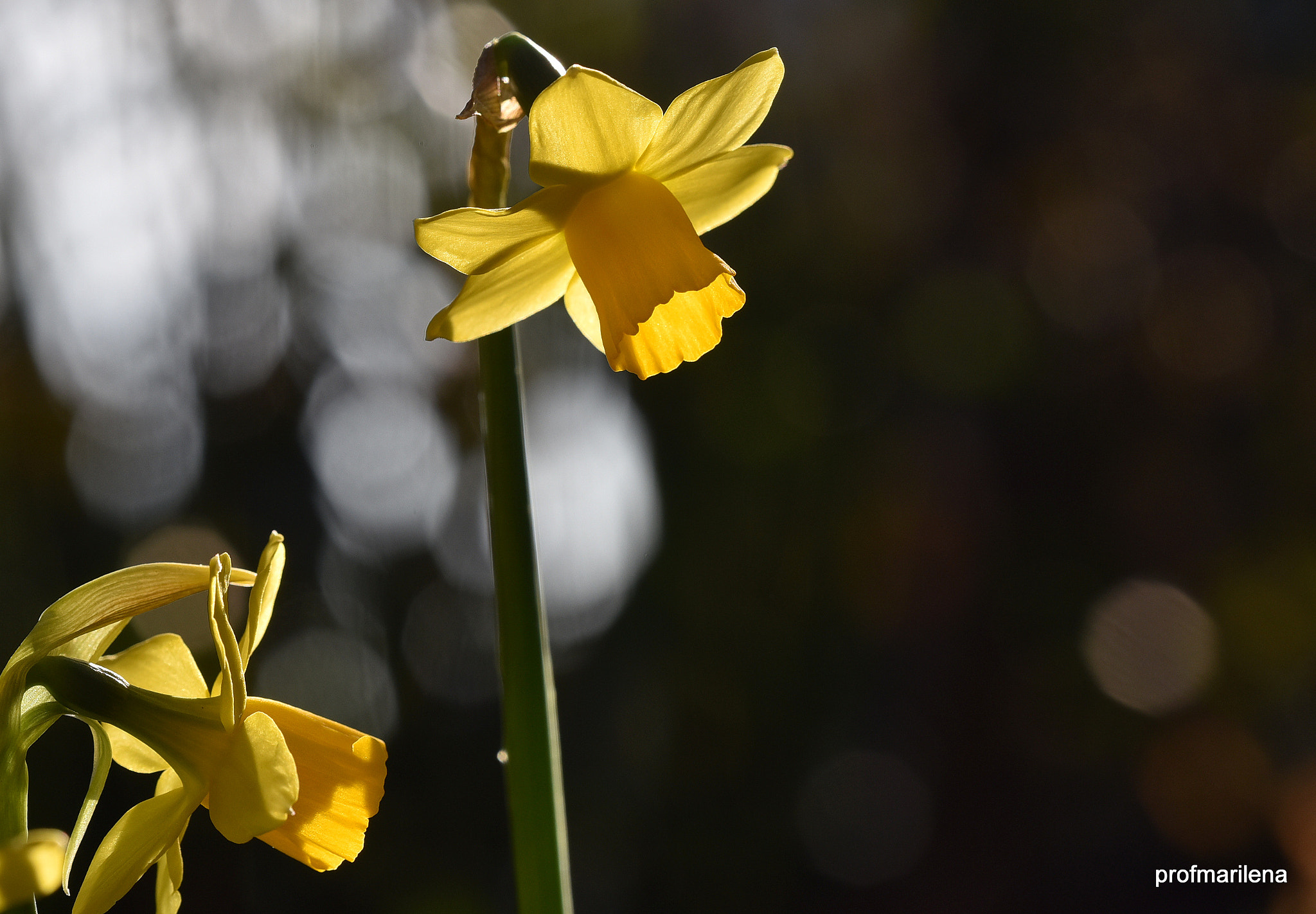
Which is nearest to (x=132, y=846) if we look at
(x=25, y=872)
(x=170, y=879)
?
(x=170, y=879)

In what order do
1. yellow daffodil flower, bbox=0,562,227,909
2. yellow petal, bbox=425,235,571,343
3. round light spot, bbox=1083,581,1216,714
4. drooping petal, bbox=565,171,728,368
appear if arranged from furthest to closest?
round light spot, bbox=1083,581,1216,714, drooping petal, bbox=565,171,728,368, yellow petal, bbox=425,235,571,343, yellow daffodil flower, bbox=0,562,227,909

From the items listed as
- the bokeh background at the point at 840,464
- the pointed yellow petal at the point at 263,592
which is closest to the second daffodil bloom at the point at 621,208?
the pointed yellow petal at the point at 263,592

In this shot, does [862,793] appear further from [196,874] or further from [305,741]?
[305,741]

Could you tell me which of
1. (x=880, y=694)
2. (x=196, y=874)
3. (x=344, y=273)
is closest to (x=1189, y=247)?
(x=880, y=694)

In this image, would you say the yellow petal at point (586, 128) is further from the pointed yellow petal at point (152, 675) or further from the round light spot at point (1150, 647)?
the round light spot at point (1150, 647)

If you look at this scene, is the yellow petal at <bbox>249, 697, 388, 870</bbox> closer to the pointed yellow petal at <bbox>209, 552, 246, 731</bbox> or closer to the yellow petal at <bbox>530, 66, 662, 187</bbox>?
the pointed yellow petal at <bbox>209, 552, 246, 731</bbox>

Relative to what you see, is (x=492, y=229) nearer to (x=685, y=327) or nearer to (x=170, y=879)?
(x=685, y=327)

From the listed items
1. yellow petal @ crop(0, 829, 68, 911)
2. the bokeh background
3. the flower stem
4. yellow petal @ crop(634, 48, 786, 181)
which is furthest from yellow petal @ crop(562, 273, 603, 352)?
the bokeh background
